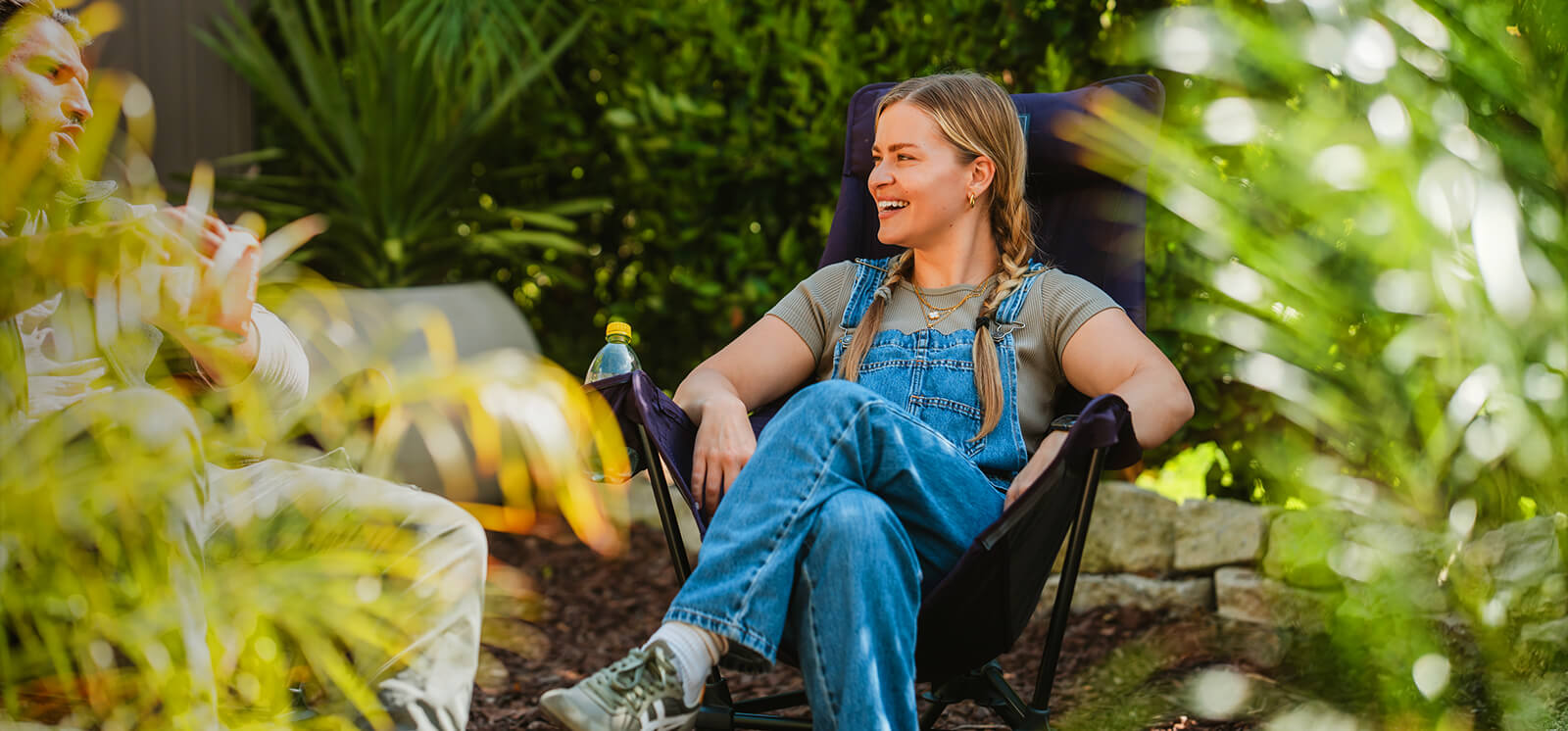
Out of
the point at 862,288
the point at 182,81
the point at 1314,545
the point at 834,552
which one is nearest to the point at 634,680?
the point at 834,552

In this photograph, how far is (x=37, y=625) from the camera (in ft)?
2.39

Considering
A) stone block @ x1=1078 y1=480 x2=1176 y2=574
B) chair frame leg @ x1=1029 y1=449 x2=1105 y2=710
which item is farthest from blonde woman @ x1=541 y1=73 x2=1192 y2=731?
stone block @ x1=1078 y1=480 x2=1176 y2=574

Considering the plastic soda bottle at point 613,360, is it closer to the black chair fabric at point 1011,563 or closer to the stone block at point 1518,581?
the black chair fabric at point 1011,563

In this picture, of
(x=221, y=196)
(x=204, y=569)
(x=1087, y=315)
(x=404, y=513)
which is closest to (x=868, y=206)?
(x=1087, y=315)

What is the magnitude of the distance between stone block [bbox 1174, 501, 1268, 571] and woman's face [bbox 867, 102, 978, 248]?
1192 mm

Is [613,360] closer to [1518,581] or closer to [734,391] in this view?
[734,391]

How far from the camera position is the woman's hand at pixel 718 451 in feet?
6.23

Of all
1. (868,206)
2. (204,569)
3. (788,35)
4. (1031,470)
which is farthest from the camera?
(788,35)

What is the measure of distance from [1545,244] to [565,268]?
4093 mm

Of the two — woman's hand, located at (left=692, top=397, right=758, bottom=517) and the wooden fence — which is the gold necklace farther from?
the wooden fence

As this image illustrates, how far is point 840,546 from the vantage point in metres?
1.62

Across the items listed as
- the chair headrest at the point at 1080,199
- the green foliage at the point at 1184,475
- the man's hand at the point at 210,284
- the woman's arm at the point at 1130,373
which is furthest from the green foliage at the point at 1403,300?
the green foliage at the point at 1184,475

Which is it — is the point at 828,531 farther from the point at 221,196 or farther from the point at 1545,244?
the point at 221,196

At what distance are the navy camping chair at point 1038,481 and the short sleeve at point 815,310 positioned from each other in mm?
176
